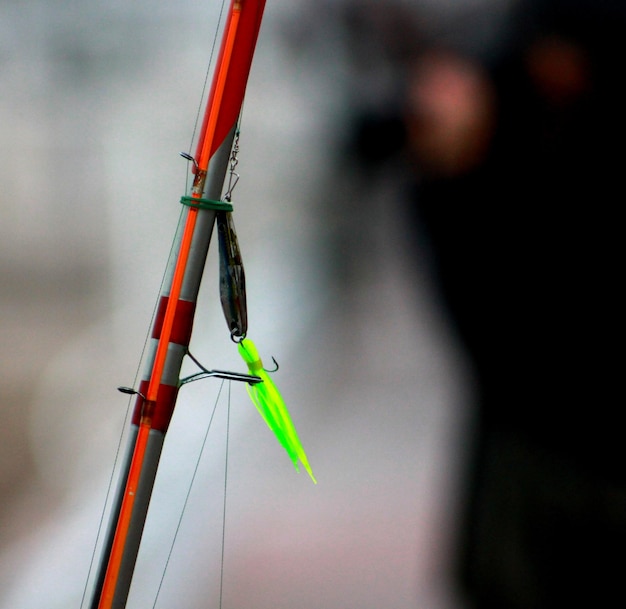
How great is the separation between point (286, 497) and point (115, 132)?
45 centimetres

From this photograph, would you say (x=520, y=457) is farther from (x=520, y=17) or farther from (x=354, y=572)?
(x=520, y=17)

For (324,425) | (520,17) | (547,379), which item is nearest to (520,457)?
(547,379)

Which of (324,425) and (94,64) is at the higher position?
(94,64)

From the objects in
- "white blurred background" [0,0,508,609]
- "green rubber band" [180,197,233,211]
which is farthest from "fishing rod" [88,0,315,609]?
"white blurred background" [0,0,508,609]

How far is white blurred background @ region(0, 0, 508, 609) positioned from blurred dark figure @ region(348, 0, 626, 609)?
0.04 metres

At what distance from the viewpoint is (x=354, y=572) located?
835mm

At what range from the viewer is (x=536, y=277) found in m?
0.84

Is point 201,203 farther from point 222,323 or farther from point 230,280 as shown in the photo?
point 222,323

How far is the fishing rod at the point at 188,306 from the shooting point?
0.54 metres

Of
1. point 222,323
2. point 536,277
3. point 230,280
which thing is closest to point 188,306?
point 230,280

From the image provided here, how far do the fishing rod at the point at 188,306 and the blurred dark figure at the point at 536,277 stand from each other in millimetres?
344

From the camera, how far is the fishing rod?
54 cm

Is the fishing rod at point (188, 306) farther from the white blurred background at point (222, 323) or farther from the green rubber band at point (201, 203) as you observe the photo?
the white blurred background at point (222, 323)

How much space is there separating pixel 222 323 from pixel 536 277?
0.35m
